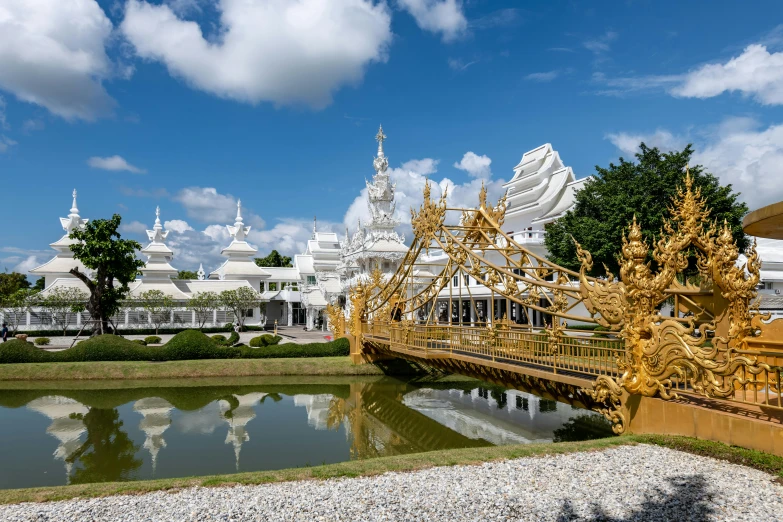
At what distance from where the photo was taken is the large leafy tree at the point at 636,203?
882 inches

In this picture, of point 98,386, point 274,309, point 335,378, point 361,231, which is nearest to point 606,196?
point 335,378

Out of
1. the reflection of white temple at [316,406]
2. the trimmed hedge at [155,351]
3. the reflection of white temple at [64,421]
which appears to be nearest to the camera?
the reflection of white temple at [64,421]

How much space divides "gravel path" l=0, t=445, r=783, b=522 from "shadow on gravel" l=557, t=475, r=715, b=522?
1cm

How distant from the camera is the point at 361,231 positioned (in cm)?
3734

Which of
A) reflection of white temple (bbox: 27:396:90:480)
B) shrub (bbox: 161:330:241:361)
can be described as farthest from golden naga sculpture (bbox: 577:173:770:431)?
shrub (bbox: 161:330:241:361)

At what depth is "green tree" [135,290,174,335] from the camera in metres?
36.9

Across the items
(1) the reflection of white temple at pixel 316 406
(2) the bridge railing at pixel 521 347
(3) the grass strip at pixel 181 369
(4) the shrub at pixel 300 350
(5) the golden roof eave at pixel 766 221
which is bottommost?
(1) the reflection of white temple at pixel 316 406

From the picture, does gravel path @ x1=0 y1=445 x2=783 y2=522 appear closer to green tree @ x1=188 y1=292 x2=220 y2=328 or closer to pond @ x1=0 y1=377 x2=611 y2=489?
pond @ x1=0 y1=377 x2=611 y2=489

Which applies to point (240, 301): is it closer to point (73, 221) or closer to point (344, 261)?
point (344, 261)

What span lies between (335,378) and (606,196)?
15.1m

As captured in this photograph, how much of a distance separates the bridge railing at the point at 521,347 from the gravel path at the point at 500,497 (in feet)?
7.80

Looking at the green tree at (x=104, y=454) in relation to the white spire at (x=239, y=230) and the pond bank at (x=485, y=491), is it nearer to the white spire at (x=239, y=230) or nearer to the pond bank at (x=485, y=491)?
the pond bank at (x=485, y=491)

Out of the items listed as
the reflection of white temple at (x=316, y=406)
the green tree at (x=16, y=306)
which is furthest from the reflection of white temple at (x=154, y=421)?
the green tree at (x=16, y=306)

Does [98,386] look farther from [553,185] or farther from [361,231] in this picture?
[553,185]
